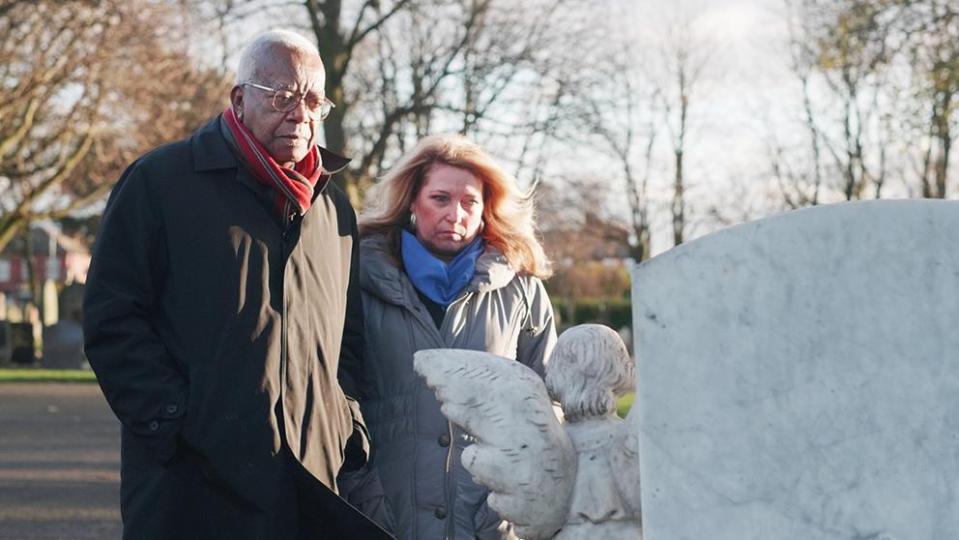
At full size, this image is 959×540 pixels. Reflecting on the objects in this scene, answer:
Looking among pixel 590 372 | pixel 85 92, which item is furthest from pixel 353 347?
pixel 85 92

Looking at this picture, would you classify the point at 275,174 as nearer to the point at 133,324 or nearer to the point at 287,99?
the point at 287,99

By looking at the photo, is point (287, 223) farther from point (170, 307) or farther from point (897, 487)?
point (897, 487)

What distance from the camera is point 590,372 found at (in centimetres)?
307

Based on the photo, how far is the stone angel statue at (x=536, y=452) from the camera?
9.52 ft

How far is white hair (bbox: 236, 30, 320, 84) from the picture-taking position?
3.22 meters

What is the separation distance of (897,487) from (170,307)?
1.62 metres

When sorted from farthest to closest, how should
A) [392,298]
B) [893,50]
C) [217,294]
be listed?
[893,50], [392,298], [217,294]

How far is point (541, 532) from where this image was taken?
295 centimetres

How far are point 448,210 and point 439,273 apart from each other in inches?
7.0

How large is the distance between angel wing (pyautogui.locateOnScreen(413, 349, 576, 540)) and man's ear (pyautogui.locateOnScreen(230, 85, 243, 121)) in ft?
2.52

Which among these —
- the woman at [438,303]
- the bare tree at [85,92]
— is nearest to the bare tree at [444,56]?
the bare tree at [85,92]

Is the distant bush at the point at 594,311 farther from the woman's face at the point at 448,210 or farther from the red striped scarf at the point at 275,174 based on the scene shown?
the red striped scarf at the point at 275,174

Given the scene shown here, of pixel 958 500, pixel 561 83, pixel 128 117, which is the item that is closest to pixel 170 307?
pixel 958 500

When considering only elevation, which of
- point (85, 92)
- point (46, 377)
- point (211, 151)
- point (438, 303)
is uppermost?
point (85, 92)
